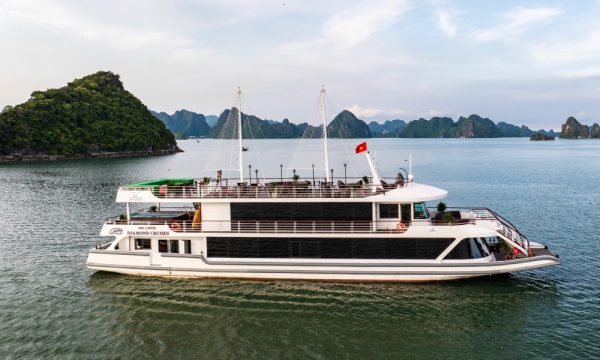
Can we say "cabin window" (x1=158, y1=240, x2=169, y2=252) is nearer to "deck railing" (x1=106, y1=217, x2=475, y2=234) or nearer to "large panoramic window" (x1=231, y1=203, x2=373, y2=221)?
"deck railing" (x1=106, y1=217, x2=475, y2=234)

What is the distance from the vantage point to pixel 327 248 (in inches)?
931

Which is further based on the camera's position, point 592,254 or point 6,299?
point 592,254

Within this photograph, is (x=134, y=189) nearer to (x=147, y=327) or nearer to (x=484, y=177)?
(x=147, y=327)

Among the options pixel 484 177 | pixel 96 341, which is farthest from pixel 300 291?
pixel 484 177

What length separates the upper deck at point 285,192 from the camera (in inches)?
926

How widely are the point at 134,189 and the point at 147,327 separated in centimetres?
890

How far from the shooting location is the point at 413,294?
72.8 ft

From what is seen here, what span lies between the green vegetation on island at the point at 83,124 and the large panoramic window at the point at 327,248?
447 feet

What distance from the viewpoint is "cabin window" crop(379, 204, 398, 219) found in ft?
78.2

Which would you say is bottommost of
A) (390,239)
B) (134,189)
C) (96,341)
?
(96,341)

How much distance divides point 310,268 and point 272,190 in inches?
191

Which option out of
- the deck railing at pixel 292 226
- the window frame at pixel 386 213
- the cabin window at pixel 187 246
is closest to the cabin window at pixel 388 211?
the window frame at pixel 386 213

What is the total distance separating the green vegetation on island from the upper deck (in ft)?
433

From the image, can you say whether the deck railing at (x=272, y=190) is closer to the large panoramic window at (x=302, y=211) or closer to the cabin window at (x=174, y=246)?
the large panoramic window at (x=302, y=211)
